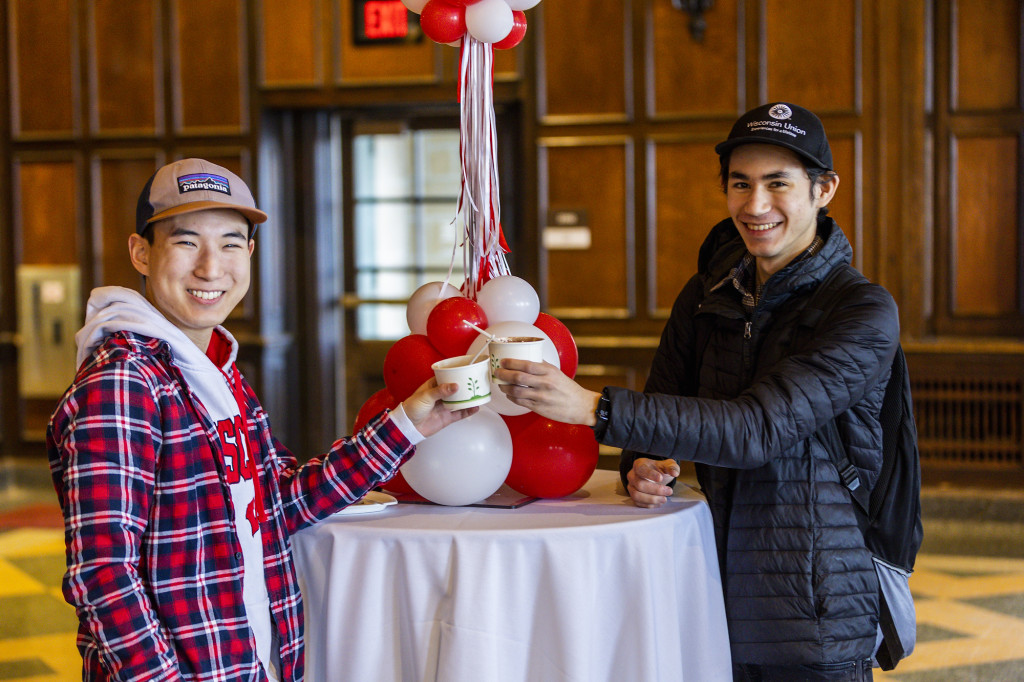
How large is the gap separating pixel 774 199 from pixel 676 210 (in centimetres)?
340

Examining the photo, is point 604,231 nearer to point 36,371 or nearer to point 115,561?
point 36,371

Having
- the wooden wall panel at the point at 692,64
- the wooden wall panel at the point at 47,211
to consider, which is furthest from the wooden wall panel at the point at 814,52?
the wooden wall panel at the point at 47,211

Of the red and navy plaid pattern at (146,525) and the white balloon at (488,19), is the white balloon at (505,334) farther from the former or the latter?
the white balloon at (488,19)

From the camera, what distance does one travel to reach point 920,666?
3.14 meters

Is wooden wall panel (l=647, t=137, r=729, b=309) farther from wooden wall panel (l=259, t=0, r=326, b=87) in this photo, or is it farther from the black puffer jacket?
the black puffer jacket

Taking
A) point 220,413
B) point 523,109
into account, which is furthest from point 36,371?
point 220,413

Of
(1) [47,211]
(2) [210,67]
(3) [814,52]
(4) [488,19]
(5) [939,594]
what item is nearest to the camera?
(4) [488,19]

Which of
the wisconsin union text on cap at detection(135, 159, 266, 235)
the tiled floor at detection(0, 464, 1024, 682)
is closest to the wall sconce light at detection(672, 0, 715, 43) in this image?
the tiled floor at detection(0, 464, 1024, 682)

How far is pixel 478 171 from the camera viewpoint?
221cm

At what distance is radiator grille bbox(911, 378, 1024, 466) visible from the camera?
471cm

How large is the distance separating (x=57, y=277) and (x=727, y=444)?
5263mm

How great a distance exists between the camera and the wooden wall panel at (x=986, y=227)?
189 inches

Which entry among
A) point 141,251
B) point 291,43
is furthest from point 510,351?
point 291,43

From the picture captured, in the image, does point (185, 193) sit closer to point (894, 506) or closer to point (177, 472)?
point (177, 472)
